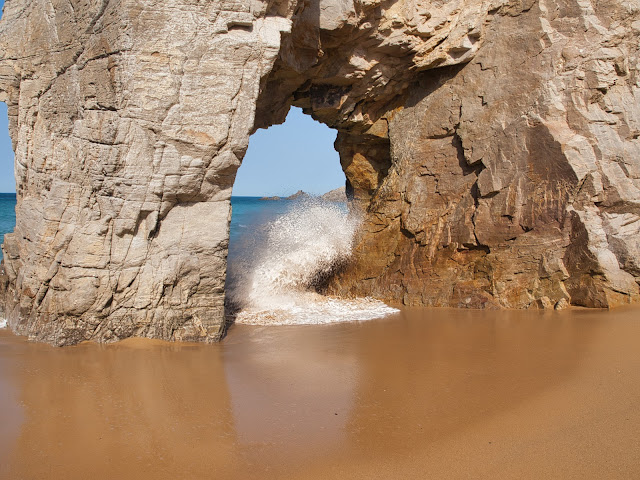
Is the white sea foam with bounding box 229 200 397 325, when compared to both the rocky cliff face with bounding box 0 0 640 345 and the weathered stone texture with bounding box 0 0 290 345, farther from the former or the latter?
the weathered stone texture with bounding box 0 0 290 345

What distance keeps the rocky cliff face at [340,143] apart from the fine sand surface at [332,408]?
0.79m

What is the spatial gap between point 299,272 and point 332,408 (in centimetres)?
502

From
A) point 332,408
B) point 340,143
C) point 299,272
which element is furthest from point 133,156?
point 340,143

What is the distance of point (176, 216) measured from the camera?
538cm

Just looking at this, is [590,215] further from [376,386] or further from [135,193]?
[135,193]

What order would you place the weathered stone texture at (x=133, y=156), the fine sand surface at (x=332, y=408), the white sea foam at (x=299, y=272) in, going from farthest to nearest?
1. the white sea foam at (x=299, y=272)
2. the weathered stone texture at (x=133, y=156)
3. the fine sand surface at (x=332, y=408)

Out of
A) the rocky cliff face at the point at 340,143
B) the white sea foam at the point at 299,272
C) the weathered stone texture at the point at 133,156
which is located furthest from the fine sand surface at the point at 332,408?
the white sea foam at the point at 299,272

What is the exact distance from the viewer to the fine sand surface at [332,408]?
279 centimetres

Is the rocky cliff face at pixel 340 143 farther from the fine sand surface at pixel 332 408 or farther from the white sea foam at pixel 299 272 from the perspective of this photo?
the fine sand surface at pixel 332 408

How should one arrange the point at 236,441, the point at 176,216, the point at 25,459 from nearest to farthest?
the point at 25,459, the point at 236,441, the point at 176,216

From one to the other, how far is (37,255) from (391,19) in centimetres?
523

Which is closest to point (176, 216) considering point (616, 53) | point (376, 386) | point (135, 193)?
point (135, 193)

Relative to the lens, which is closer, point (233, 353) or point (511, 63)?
point (233, 353)

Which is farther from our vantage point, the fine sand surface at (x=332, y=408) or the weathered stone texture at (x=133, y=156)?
the weathered stone texture at (x=133, y=156)
